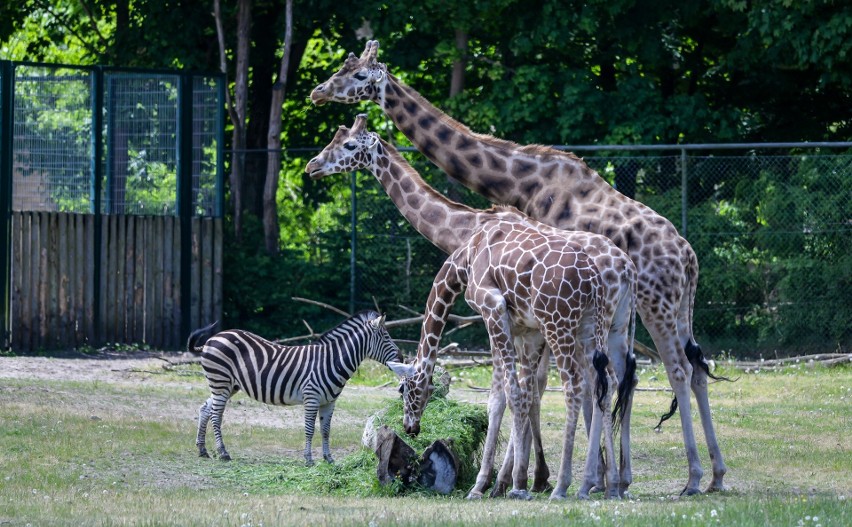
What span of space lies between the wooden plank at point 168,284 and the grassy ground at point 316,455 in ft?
9.46

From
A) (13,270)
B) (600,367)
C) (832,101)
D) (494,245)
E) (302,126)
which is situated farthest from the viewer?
(302,126)

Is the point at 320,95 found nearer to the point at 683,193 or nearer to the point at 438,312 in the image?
the point at 438,312

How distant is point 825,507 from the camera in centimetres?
837

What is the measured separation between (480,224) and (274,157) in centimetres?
1197

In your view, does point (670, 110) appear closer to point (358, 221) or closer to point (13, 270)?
point (358, 221)

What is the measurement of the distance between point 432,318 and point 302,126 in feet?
50.1

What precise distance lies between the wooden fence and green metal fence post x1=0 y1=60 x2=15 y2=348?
11cm

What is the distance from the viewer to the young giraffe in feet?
31.2

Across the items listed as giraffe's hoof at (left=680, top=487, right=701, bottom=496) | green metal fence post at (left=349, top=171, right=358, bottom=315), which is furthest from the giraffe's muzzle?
green metal fence post at (left=349, top=171, right=358, bottom=315)

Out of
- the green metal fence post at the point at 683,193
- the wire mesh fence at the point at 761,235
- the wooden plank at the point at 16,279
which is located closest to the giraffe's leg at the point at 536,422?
the wire mesh fence at the point at 761,235

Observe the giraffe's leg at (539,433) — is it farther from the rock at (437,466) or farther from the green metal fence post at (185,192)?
the green metal fence post at (185,192)

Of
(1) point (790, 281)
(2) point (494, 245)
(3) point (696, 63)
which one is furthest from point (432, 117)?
(3) point (696, 63)

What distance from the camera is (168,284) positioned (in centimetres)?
2056

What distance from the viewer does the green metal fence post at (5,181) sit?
18.6 m
